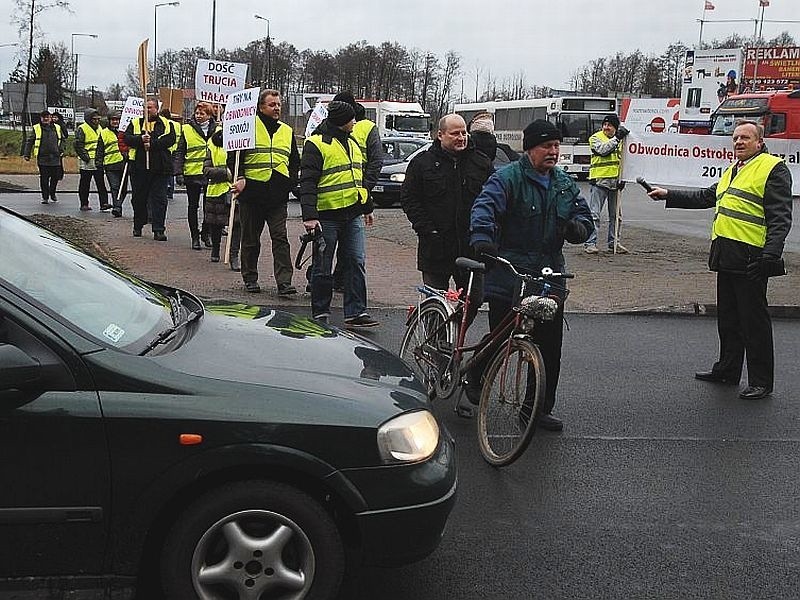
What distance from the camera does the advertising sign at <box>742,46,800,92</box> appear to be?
62406 millimetres

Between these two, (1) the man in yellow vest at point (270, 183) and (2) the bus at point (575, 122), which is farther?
(2) the bus at point (575, 122)

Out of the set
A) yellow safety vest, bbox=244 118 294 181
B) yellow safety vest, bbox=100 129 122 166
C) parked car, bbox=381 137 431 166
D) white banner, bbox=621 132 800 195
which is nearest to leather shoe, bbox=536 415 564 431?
yellow safety vest, bbox=244 118 294 181

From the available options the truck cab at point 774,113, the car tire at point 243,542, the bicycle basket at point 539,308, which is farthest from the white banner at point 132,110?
the truck cab at point 774,113

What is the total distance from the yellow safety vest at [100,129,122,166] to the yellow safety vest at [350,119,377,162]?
918 cm

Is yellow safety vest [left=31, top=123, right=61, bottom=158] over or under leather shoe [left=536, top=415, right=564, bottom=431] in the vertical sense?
over

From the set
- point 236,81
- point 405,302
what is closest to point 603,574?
point 405,302

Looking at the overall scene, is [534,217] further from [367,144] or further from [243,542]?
[367,144]

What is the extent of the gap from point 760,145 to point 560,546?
11.9 ft

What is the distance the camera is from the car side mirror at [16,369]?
2881 mm

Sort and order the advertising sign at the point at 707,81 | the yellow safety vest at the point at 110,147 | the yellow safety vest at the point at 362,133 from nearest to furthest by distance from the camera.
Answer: the yellow safety vest at the point at 362,133
the yellow safety vest at the point at 110,147
the advertising sign at the point at 707,81

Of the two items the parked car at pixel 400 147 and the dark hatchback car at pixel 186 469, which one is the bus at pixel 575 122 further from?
the dark hatchback car at pixel 186 469

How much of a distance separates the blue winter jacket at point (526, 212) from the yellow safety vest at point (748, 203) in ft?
4.64

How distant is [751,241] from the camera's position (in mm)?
6418

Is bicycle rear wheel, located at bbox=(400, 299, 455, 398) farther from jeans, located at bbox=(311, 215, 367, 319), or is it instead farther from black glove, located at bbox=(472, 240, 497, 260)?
jeans, located at bbox=(311, 215, 367, 319)
